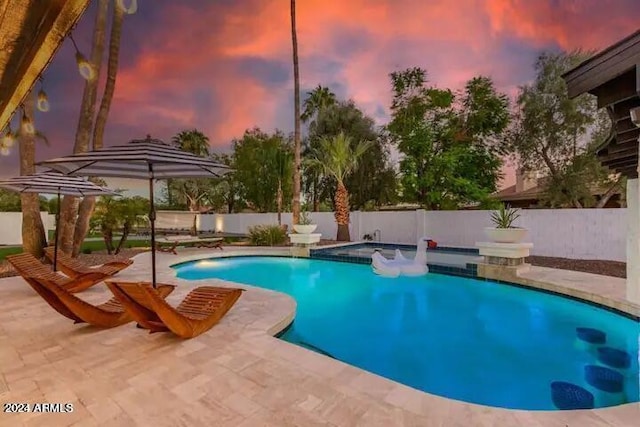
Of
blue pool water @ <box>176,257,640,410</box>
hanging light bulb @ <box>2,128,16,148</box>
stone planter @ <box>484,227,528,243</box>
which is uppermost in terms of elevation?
hanging light bulb @ <box>2,128,16,148</box>

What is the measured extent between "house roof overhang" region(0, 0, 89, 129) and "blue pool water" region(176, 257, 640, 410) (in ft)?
13.5

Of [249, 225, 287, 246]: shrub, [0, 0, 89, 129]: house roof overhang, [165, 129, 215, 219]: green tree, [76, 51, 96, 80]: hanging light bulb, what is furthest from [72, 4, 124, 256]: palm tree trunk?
[165, 129, 215, 219]: green tree

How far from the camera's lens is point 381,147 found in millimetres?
22703

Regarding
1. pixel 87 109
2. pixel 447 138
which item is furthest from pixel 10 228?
pixel 447 138

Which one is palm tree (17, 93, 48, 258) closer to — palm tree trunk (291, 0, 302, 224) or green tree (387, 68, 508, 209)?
palm tree trunk (291, 0, 302, 224)

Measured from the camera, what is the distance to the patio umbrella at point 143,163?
438 cm

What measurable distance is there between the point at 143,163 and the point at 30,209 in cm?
777

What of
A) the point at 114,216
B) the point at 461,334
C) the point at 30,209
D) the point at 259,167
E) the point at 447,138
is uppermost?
the point at 259,167

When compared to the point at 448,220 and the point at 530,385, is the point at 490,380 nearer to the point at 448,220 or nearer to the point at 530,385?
the point at 530,385

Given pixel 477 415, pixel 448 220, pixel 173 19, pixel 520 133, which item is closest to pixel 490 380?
pixel 477 415

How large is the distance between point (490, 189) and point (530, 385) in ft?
45.3

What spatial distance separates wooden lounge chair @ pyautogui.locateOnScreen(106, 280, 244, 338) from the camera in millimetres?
3564

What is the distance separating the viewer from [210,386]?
2943 mm

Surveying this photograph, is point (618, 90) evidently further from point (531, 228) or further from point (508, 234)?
point (531, 228)
